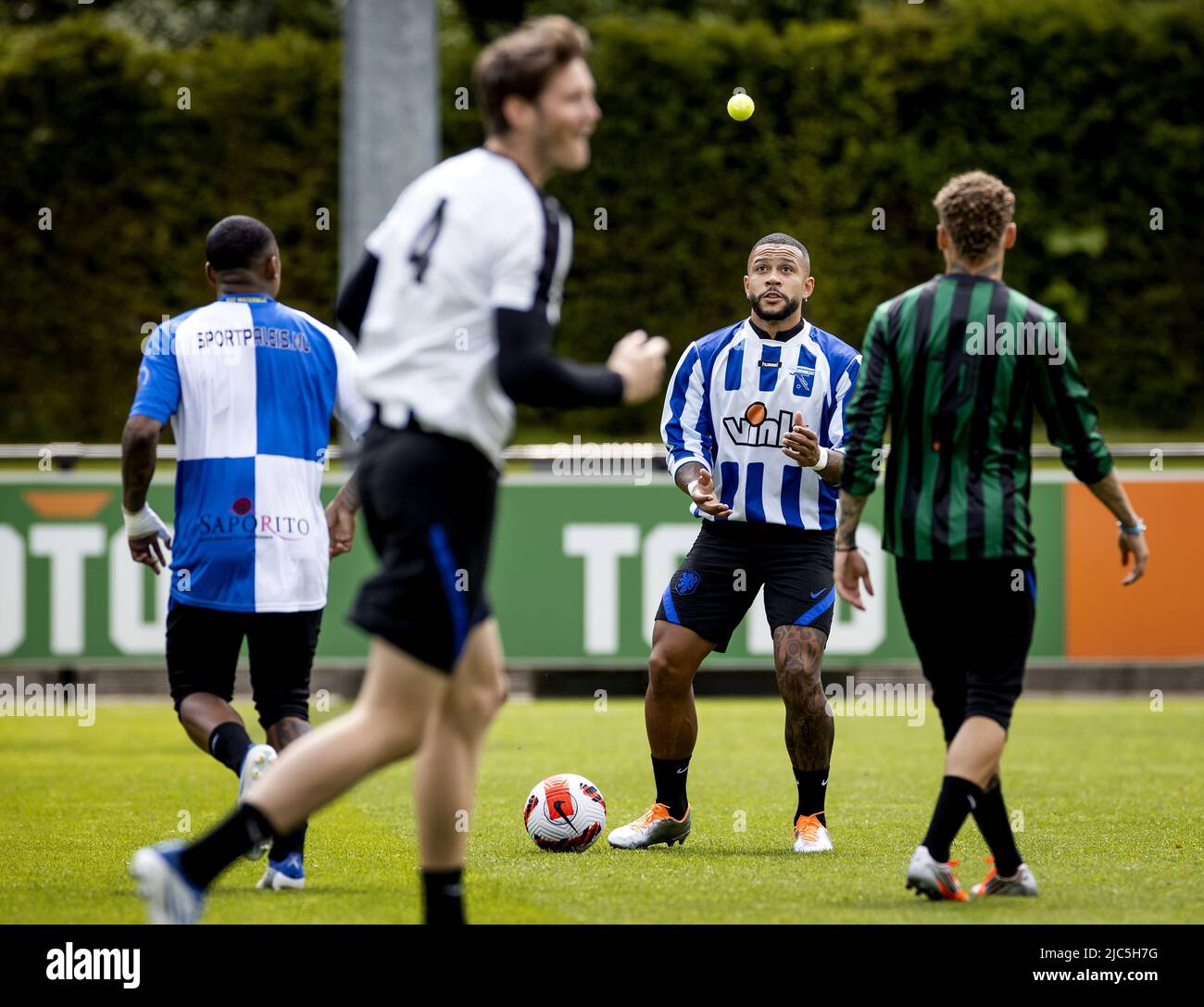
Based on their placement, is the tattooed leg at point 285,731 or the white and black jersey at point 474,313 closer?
Result: the white and black jersey at point 474,313

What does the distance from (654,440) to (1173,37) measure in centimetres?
674

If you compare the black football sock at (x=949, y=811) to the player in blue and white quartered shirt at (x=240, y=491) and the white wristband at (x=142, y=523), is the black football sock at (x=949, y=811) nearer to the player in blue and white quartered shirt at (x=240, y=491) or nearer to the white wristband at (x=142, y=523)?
the player in blue and white quartered shirt at (x=240, y=491)

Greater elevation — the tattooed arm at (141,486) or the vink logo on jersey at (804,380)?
the vink logo on jersey at (804,380)

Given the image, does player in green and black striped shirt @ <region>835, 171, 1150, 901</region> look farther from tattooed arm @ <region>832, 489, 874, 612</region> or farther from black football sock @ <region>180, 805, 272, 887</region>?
black football sock @ <region>180, 805, 272, 887</region>

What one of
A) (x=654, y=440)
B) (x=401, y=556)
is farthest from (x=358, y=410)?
(x=654, y=440)

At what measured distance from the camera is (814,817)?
7156 mm

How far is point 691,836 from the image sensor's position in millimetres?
7555

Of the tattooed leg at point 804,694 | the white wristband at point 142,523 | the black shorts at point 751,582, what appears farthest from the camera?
the black shorts at point 751,582

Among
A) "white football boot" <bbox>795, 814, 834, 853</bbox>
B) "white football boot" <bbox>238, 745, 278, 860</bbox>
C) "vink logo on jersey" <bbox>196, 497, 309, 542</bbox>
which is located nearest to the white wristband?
"vink logo on jersey" <bbox>196, 497, 309, 542</bbox>

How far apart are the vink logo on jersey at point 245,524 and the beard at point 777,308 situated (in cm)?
221

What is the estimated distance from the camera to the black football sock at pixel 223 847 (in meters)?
4.51

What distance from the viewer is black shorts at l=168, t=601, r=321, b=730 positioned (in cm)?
616

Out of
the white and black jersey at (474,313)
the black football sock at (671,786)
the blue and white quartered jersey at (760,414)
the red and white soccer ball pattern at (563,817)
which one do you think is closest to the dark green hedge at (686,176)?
the blue and white quartered jersey at (760,414)

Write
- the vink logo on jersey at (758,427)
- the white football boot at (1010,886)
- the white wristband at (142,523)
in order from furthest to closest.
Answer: the vink logo on jersey at (758,427) → the white wristband at (142,523) → the white football boot at (1010,886)
